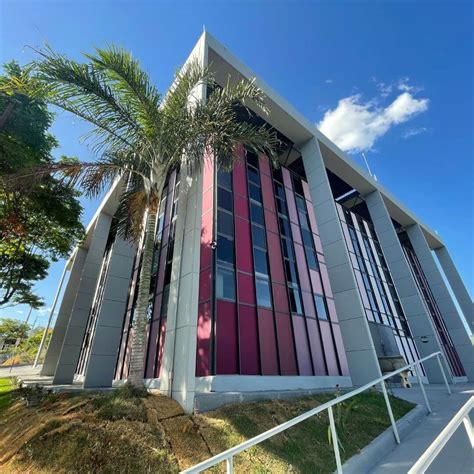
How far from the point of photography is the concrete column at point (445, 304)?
58.3 ft

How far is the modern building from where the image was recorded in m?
7.91

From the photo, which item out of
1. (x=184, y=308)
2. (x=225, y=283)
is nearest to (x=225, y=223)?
(x=225, y=283)

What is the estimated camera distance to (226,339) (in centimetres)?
877

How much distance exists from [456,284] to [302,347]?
21.4 meters

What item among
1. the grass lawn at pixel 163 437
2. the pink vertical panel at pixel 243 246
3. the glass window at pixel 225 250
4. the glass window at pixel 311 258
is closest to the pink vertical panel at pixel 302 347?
the pink vertical panel at pixel 243 246

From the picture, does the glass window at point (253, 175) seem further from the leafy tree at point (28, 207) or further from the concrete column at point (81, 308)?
the concrete column at point (81, 308)

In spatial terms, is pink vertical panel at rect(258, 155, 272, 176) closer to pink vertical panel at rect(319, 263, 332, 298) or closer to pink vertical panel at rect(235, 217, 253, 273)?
pink vertical panel at rect(235, 217, 253, 273)

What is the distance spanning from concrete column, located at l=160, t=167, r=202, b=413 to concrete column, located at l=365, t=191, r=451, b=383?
45.5 ft

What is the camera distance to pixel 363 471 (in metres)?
4.08

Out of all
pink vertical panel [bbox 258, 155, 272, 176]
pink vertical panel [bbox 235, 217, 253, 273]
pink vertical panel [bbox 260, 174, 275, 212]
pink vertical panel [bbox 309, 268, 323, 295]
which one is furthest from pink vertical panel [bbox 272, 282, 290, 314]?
pink vertical panel [bbox 258, 155, 272, 176]

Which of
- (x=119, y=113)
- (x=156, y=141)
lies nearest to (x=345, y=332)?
(x=156, y=141)

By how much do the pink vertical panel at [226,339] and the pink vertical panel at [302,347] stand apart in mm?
2858

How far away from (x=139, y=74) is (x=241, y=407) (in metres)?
8.38

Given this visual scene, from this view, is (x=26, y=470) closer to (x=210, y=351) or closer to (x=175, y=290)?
(x=175, y=290)
